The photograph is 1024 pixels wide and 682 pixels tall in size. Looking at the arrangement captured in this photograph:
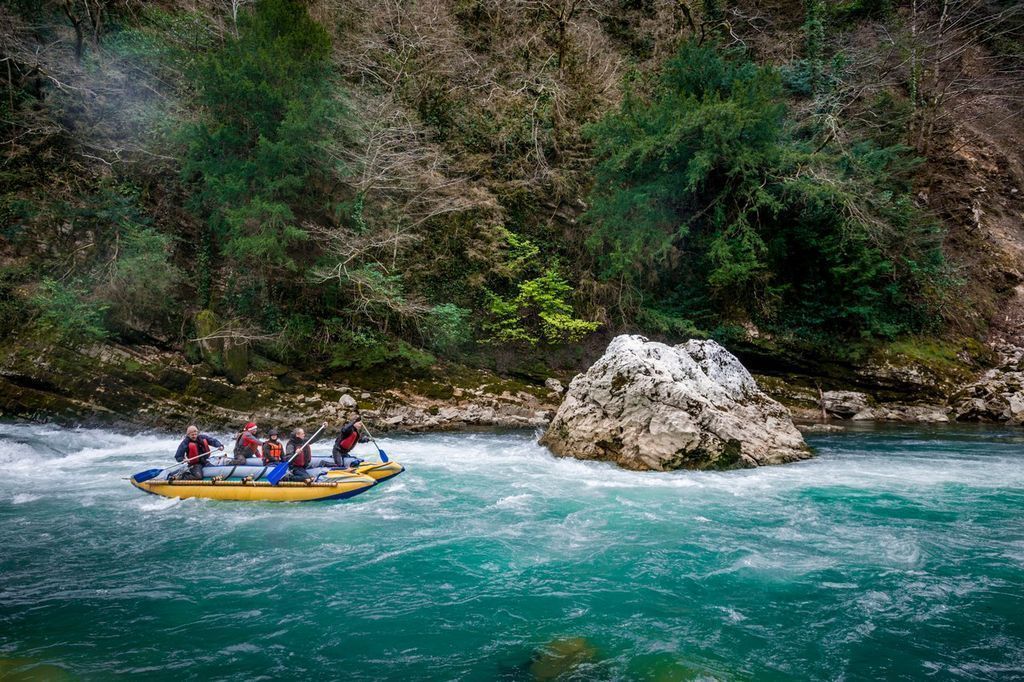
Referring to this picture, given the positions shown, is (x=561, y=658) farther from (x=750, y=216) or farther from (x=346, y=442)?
(x=750, y=216)

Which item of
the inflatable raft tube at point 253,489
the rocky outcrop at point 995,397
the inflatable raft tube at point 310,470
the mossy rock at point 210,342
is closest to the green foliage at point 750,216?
the rocky outcrop at point 995,397

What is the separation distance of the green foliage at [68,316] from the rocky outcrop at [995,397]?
19716 mm

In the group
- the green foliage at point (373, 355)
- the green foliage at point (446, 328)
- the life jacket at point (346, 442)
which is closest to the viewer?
the life jacket at point (346, 442)

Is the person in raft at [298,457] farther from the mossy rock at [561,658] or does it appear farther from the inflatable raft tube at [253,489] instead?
the mossy rock at [561,658]

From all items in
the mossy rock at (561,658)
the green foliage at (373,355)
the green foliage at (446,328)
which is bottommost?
the mossy rock at (561,658)

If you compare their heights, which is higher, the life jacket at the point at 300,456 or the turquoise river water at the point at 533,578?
the life jacket at the point at 300,456

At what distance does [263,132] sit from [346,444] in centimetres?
857

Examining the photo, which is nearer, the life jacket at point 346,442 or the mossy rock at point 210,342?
the life jacket at point 346,442

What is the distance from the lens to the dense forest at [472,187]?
44.2 ft

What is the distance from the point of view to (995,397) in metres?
13.7

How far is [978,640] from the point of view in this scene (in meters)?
4.22

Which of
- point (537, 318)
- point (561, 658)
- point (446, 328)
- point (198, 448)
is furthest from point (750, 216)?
point (561, 658)

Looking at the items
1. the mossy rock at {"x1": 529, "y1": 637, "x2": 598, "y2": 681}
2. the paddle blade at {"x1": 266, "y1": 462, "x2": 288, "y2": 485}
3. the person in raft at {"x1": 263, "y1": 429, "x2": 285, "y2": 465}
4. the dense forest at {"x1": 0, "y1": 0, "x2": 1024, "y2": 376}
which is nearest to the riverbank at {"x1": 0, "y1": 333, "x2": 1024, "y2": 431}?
the dense forest at {"x1": 0, "y1": 0, "x2": 1024, "y2": 376}

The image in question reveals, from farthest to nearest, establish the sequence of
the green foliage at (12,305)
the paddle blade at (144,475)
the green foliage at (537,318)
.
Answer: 1. the green foliage at (537,318)
2. the green foliage at (12,305)
3. the paddle blade at (144,475)
